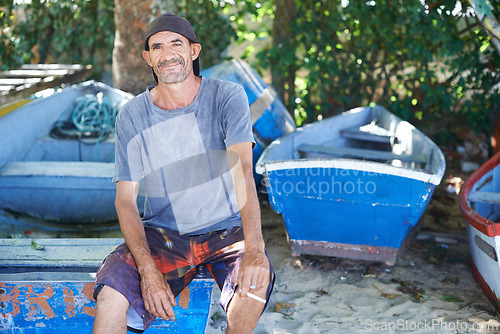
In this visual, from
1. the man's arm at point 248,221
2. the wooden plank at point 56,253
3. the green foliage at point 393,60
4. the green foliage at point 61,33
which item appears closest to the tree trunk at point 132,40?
the green foliage at point 393,60

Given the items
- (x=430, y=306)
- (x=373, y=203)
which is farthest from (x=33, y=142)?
(x=430, y=306)

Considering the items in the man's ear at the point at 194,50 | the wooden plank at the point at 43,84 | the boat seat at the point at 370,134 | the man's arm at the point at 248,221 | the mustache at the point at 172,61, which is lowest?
the boat seat at the point at 370,134

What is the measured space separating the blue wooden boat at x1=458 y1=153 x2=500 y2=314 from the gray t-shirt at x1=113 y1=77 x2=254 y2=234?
4.60 ft

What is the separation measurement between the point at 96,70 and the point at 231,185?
5.75 meters

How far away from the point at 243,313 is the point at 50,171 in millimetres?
2314

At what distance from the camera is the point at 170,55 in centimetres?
251

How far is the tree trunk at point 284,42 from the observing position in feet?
21.5

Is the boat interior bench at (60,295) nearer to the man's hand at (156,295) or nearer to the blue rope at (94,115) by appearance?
the man's hand at (156,295)

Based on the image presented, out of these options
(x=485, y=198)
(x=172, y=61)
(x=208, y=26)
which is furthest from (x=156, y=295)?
(x=208, y=26)

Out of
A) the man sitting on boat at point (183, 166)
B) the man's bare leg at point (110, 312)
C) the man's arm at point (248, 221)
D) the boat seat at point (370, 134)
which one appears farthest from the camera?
the boat seat at point (370, 134)

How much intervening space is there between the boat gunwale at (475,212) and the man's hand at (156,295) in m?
1.73

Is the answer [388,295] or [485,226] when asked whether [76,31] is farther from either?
[485,226]

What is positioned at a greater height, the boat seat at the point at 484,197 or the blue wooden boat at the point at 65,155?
the blue wooden boat at the point at 65,155

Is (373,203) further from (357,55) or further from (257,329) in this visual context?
(357,55)
